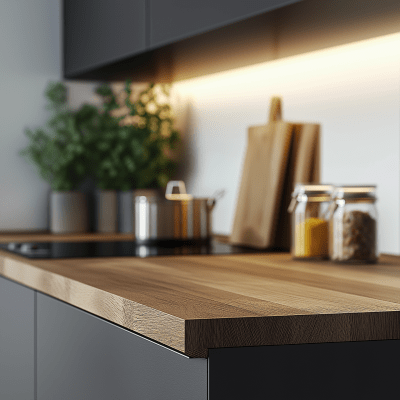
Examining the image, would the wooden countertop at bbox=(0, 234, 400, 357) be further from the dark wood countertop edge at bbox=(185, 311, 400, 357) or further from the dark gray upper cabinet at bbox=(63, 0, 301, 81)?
the dark gray upper cabinet at bbox=(63, 0, 301, 81)

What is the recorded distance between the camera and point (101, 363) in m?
1.03

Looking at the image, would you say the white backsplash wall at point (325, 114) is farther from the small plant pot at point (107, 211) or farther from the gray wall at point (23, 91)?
the gray wall at point (23, 91)

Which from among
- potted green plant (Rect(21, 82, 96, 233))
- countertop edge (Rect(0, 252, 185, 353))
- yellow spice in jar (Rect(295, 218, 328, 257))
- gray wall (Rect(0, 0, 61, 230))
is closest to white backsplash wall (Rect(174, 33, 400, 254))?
yellow spice in jar (Rect(295, 218, 328, 257))

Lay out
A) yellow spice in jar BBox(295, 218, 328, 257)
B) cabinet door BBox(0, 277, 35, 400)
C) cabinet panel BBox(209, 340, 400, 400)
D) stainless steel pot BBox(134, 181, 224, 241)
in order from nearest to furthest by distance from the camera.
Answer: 1. cabinet panel BBox(209, 340, 400, 400)
2. cabinet door BBox(0, 277, 35, 400)
3. yellow spice in jar BBox(295, 218, 328, 257)
4. stainless steel pot BBox(134, 181, 224, 241)

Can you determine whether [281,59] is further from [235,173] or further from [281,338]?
[281,338]

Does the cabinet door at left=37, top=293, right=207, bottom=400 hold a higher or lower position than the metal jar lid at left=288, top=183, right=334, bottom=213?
lower

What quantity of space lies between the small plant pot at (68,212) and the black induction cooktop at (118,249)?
1.44 feet

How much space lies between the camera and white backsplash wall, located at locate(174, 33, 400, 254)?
1632 mm

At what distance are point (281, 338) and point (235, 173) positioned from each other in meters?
1.51

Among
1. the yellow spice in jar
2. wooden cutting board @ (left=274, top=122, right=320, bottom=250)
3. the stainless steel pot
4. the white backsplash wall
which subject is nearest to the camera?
the yellow spice in jar

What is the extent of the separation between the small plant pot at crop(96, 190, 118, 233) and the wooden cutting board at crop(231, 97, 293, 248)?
686mm

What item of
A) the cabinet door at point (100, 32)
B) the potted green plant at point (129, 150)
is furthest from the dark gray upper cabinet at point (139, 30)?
the potted green plant at point (129, 150)

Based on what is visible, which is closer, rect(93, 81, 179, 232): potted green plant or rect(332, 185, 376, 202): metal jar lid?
rect(332, 185, 376, 202): metal jar lid

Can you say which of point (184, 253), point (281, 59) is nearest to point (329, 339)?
point (184, 253)
